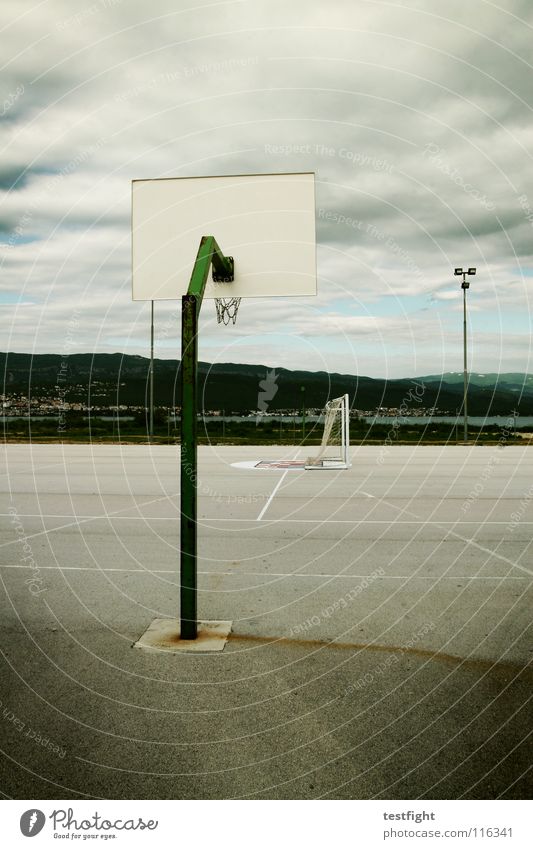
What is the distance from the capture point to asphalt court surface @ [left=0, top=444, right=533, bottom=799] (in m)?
3.27

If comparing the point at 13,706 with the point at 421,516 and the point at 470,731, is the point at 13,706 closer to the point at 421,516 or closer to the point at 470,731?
the point at 470,731

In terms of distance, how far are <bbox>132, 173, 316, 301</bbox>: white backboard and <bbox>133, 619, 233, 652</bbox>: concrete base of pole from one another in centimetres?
294

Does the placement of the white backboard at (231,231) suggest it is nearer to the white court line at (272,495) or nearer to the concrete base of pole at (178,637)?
the concrete base of pole at (178,637)

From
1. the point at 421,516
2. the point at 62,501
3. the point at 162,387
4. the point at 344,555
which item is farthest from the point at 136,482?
the point at 162,387

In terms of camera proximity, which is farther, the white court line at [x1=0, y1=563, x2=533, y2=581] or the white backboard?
the white court line at [x1=0, y1=563, x2=533, y2=581]

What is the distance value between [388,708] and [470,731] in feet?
1.56

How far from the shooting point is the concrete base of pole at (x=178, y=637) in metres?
4.90

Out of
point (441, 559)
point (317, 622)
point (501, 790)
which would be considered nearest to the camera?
point (501, 790)

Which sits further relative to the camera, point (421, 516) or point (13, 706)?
point (421, 516)

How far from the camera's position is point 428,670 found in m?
4.50

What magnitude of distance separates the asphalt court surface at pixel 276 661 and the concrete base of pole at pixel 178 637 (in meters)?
0.11

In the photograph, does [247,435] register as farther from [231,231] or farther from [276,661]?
[276,661]

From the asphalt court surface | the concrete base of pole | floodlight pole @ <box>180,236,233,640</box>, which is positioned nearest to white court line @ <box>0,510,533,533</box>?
the asphalt court surface

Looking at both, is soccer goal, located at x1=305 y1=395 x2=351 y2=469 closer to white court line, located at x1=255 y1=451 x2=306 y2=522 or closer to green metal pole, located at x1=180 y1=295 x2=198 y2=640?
white court line, located at x1=255 y1=451 x2=306 y2=522
